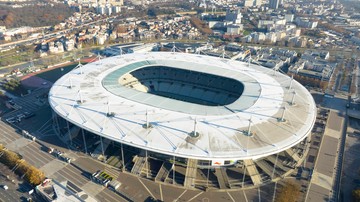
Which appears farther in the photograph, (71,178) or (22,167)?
(22,167)

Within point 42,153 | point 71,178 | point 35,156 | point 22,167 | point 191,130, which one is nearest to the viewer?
point 191,130

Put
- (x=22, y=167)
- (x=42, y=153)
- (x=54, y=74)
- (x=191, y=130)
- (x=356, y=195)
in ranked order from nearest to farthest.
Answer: (x=356, y=195), (x=191, y=130), (x=22, y=167), (x=42, y=153), (x=54, y=74)

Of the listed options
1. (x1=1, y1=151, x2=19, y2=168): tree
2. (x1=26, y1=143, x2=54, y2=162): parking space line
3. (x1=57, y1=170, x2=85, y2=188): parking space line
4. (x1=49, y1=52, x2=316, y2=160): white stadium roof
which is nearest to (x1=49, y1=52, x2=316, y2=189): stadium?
(x1=49, y1=52, x2=316, y2=160): white stadium roof

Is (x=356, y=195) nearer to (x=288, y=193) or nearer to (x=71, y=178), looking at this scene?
(x=288, y=193)

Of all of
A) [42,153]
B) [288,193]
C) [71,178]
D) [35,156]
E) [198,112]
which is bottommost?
[71,178]

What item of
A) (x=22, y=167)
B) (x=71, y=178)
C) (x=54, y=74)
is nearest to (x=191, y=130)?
(x=71, y=178)

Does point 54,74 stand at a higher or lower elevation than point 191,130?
lower

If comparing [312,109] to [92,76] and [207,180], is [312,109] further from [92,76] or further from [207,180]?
[92,76]
